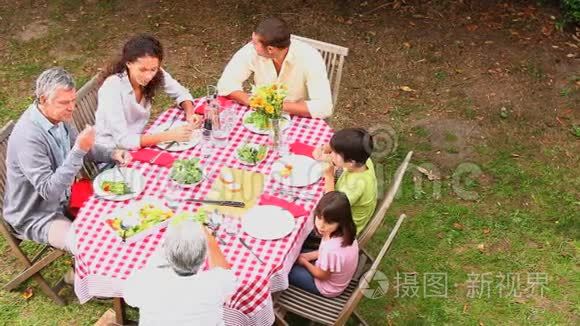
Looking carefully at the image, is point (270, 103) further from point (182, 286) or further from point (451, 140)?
point (451, 140)

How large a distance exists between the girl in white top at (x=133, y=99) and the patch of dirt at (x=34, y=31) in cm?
353

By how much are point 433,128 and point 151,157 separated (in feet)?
10.8

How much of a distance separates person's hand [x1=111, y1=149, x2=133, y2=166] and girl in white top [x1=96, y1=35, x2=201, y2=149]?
0.25ft

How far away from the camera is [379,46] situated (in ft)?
25.4

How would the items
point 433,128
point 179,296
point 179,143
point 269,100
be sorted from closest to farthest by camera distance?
point 179,296
point 269,100
point 179,143
point 433,128

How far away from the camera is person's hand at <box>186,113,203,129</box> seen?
4.76 metres

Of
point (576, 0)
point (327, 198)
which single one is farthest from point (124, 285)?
point (576, 0)

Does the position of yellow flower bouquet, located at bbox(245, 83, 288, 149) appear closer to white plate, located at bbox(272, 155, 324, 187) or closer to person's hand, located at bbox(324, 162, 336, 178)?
white plate, located at bbox(272, 155, 324, 187)

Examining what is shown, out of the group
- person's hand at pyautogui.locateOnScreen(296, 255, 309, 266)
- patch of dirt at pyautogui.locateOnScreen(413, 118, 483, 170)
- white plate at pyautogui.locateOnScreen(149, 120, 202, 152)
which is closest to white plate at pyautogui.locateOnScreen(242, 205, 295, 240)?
person's hand at pyautogui.locateOnScreen(296, 255, 309, 266)

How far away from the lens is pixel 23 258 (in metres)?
4.67

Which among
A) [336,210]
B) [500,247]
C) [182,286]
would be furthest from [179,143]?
[500,247]

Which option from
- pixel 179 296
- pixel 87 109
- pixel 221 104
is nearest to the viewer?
pixel 179 296

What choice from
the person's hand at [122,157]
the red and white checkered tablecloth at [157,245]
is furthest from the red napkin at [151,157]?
the red and white checkered tablecloth at [157,245]

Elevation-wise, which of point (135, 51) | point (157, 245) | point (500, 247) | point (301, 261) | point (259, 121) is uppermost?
point (135, 51)
